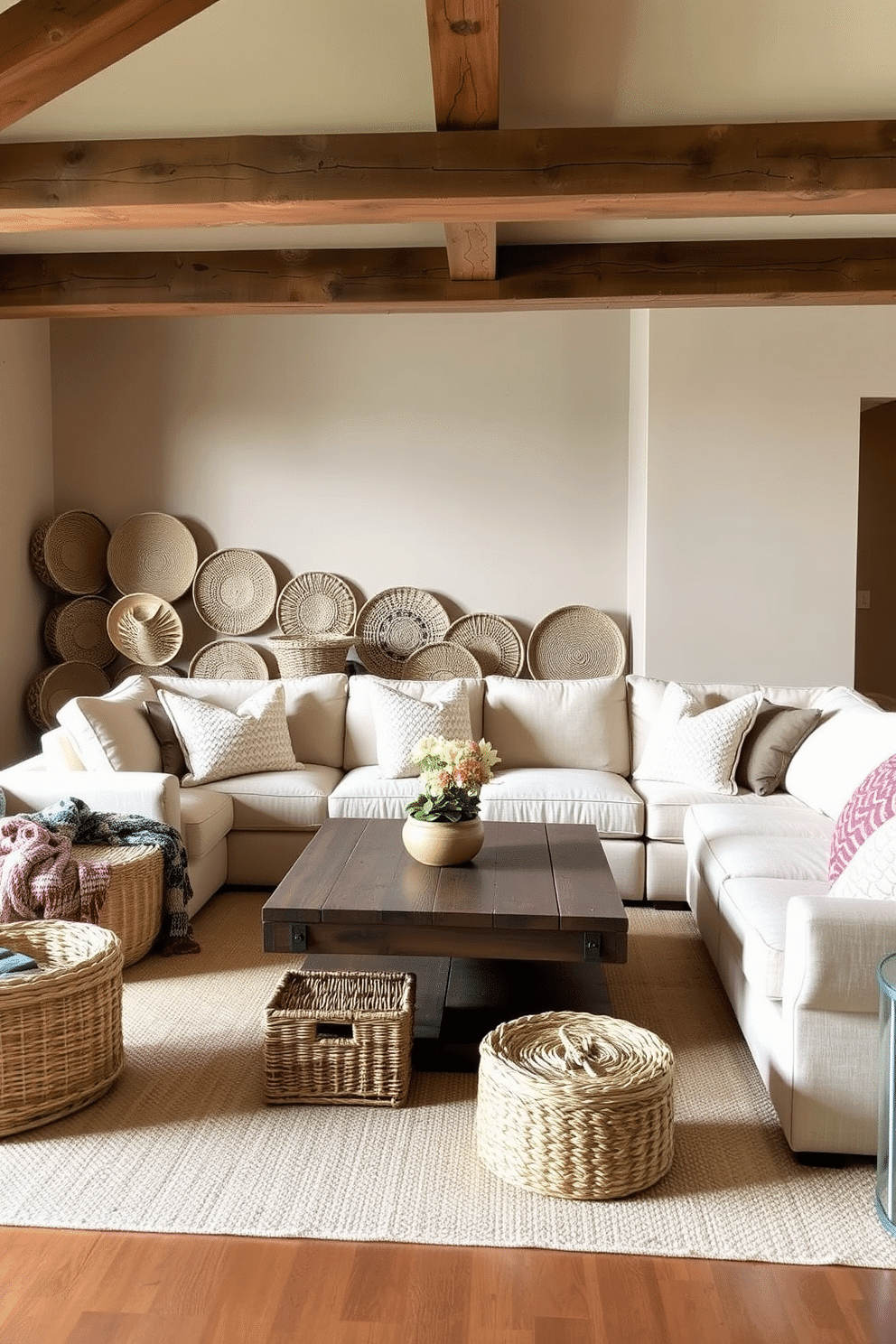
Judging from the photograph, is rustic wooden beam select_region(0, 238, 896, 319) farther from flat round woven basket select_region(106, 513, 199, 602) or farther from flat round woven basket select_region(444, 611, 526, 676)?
flat round woven basket select_region(444, 611, 526, 676)

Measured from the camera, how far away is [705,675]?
6027 millimetres

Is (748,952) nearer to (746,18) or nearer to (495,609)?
(746,18)

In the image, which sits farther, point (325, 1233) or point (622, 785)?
point (622, 785)

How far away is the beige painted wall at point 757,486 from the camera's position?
5852 mm

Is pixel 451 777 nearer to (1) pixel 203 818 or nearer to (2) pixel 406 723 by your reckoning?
(1) pixel 203 818

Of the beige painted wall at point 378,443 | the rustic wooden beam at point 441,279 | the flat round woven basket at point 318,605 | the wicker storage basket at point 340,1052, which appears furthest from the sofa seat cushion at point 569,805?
the flat round woven basket at point 318,605

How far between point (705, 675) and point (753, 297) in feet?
6.32

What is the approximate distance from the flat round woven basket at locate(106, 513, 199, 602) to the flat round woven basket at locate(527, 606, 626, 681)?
207 cm

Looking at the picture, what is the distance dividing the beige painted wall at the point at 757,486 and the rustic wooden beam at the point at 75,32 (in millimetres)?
3581

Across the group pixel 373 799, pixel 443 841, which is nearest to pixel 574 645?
pixel 373 799

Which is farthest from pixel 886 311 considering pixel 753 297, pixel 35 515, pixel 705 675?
pixel 35 515

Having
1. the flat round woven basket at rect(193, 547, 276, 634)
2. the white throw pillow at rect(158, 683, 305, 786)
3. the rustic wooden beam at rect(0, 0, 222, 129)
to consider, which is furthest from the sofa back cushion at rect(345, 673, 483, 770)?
the rustic wooden beam at rect(0, 0, 222, 129)

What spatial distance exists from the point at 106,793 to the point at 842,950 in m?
2.61

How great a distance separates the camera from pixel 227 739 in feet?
15.3
